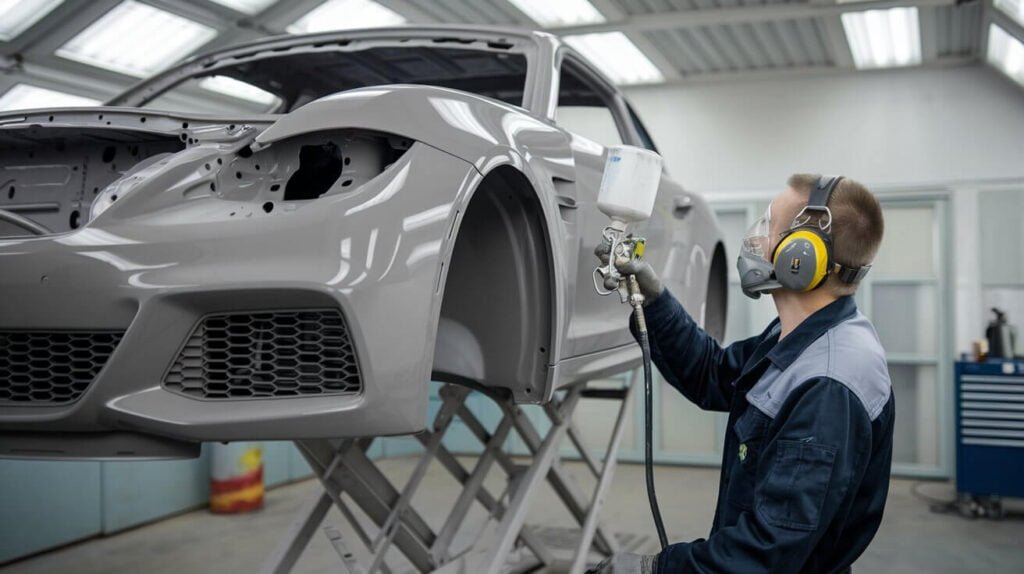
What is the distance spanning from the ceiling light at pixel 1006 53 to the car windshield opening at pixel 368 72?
14.5ft

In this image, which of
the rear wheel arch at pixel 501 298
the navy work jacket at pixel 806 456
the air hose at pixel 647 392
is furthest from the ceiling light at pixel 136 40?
the navy work jacket at pixel 806 456

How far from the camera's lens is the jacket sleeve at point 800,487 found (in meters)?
1.33

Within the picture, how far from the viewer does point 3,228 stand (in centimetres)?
178

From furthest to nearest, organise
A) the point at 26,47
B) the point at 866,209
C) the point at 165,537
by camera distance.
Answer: the point at 165,537, the point at 26,47, the point at 866,209

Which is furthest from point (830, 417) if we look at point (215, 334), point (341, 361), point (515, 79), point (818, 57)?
point (818, 57)

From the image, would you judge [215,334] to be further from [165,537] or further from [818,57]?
[818,57]

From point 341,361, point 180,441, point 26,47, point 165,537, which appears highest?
point 26,47

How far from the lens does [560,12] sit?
6.00 meters

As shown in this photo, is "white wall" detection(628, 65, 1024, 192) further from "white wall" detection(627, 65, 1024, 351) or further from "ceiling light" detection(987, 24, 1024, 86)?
"ceiling light" detection(987, 24, 1024, 86)

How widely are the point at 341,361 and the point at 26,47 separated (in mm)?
4241

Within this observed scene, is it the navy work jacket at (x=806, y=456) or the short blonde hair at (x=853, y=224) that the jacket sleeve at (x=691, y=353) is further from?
the short blonde hair at (x=853, y=224)

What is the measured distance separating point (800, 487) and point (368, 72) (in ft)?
7.52

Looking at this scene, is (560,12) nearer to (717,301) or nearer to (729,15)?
(729,15)

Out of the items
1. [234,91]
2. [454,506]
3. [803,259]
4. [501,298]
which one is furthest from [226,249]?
[234,91]
